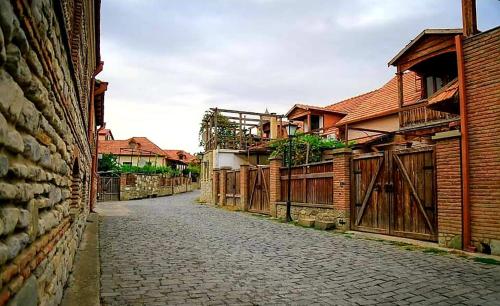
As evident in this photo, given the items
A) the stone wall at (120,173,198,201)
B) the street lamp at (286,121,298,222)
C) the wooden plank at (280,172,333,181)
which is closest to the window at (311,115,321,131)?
the wooden plank at (280,172,333,181)

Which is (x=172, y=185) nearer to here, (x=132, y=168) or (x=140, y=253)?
(x=132, y=168)

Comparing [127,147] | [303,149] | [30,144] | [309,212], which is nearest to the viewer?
[30,144]

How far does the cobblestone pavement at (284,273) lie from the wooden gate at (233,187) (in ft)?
32.6

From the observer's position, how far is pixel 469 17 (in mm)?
7625

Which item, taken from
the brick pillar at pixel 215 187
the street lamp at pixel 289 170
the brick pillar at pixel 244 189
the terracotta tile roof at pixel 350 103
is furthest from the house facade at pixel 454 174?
the terracotta tile roof at pixel 350 103

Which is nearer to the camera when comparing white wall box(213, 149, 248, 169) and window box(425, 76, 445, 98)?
window box(425, 76, 445, 98)

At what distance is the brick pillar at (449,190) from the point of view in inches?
287

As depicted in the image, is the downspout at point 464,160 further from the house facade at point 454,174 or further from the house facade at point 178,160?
the house facade at point 178,160

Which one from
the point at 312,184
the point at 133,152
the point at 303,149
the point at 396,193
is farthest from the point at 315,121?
the point at 133,152

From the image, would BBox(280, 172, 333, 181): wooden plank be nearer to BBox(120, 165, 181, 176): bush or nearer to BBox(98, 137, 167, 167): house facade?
BBox(120, 165, 181, 176): bush

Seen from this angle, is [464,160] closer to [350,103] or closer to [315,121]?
[315,121]

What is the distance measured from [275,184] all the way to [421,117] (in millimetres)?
6078

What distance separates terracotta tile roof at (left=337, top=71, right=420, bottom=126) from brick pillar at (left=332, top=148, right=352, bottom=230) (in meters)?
6.55

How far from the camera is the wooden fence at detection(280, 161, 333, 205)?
1151cm
